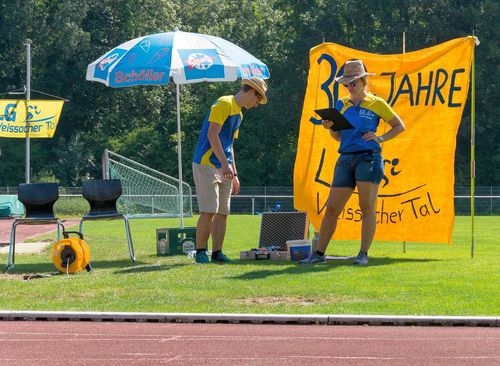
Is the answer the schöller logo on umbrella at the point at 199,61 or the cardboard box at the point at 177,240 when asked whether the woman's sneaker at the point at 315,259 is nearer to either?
the cardboard box at the point at 177,240

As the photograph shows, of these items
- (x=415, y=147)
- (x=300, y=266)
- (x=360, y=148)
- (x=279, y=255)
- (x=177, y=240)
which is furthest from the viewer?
(x=177, y=240)

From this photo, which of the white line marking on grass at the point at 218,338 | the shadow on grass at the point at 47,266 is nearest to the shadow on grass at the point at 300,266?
the shadow on grass at the point at 47,266

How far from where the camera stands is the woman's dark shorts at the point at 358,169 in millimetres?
13883

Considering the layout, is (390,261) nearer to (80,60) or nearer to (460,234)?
(460,234)

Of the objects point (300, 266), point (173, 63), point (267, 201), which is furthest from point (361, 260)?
point (267, 201)

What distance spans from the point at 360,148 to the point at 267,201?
3795 centimetres

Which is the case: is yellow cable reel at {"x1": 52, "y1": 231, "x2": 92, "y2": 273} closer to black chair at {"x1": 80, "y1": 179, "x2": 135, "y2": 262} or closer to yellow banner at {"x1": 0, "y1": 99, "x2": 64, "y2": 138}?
black chair at {"x1": 80, "y1": 179, "x2": 135, "y2": 262}

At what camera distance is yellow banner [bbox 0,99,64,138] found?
32.3 metres

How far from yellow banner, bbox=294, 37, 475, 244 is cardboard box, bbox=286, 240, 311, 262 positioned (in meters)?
0.86

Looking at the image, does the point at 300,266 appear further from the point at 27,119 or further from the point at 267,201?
the point at 267,201

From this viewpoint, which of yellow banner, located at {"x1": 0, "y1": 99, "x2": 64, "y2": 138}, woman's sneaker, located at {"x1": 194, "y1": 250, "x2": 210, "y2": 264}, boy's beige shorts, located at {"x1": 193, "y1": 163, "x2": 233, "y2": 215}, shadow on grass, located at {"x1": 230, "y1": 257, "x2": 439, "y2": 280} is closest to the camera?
shadow on grass, located at {"x1": 230, "y1": 257, "x2": 439, "y2": 280}

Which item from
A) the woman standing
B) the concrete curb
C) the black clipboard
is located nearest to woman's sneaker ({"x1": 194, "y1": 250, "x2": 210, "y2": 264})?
the woman standing

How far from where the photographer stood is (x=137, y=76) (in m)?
15.7

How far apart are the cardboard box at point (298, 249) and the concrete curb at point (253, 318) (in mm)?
4490
